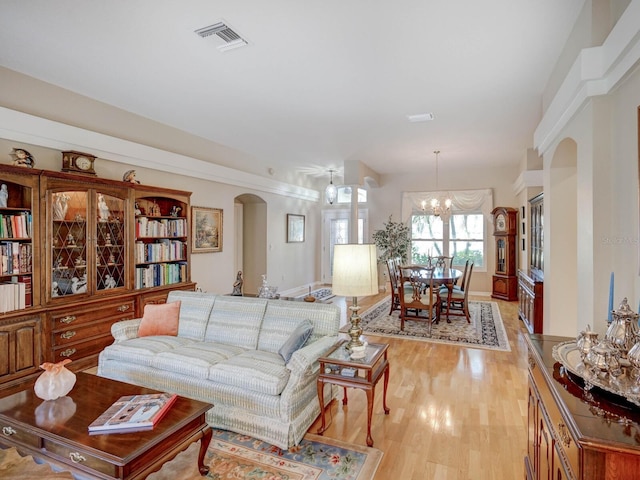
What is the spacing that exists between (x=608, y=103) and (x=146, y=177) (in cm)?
493

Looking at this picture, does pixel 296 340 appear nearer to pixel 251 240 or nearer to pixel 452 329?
pixel 452 329

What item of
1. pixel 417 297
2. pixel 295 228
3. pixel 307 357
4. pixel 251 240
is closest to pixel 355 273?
pixel 307 357

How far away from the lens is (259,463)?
222cm

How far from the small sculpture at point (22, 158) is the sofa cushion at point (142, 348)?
1.95 m

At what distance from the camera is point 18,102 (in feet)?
11.5

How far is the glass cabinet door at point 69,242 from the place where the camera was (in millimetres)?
3562

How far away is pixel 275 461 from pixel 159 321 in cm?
181

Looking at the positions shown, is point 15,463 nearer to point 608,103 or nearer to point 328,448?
point 328,448

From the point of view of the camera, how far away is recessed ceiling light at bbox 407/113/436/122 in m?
4.53

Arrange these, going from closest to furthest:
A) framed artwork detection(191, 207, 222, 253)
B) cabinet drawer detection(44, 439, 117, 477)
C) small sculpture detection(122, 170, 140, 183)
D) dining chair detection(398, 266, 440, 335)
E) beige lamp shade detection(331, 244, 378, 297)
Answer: cabinet drawer detection(44, 439, 117, 477) < beige lamp shade detection(331, 244, 378, 297) < small sculpture detection(122, 170, 140, 183) < dining chair detection(398, 266, 440, 335) < framed artwork detection(191, 207, 222, 253)

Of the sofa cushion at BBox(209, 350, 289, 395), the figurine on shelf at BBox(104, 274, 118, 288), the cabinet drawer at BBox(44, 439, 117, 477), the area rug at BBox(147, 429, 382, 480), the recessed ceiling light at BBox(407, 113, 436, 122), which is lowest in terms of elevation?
the area rug at BBox(147, 429, 382, 480)

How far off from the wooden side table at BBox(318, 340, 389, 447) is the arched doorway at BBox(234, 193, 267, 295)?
5.16 m

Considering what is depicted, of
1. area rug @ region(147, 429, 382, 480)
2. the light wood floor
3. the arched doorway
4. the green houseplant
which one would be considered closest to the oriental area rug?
area rug @ region(147, 429, 382, 480)

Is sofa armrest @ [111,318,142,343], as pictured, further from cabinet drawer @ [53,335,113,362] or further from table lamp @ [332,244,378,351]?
table lamp @ [332,244,378,351]
